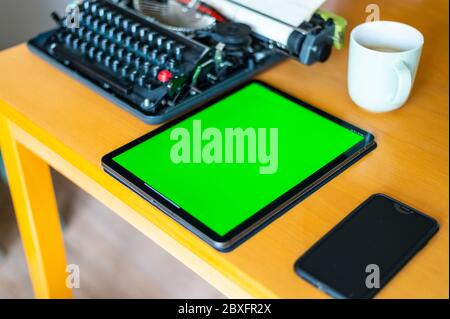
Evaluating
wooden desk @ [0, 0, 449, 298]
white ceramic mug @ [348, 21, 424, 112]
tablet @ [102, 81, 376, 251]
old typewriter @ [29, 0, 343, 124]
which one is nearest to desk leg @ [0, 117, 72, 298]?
wooden desk @ [0, 0, 449, 298]

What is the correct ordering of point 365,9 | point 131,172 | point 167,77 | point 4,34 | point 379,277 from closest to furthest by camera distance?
point 379,277 → point 131,172 → point 167,77 → point 365,9 → point 4,34

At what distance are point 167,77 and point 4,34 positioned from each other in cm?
75

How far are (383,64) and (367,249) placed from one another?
0.85ft

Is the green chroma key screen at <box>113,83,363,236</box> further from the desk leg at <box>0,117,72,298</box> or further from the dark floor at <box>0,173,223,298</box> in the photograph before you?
the dark floor at <box>0,173,223,298</box>

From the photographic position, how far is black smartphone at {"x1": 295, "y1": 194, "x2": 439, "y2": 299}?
1.72 ft

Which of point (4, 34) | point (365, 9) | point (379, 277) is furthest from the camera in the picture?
point (4, 34)

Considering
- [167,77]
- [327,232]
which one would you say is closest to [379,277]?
[327,232]

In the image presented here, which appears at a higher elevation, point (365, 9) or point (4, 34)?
point (365, 9)

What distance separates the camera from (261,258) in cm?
55

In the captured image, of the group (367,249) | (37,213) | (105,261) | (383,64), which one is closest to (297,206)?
(367,249)

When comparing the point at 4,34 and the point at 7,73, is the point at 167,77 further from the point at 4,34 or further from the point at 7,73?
the point at 4,34

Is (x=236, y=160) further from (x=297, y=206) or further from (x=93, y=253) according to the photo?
(x=93, y=253)

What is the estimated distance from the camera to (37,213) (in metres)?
0.93

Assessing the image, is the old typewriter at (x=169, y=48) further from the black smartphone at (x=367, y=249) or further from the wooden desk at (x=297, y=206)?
the black smartphone at (x=367, y=249)
